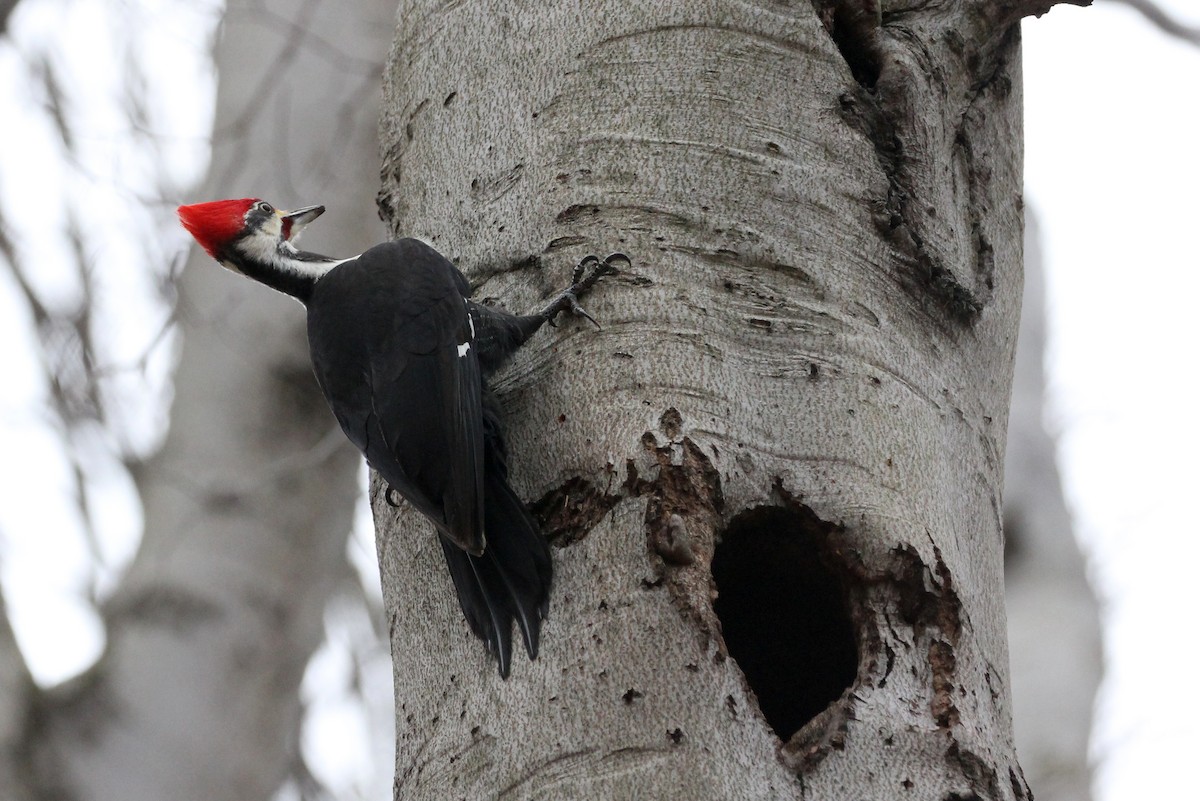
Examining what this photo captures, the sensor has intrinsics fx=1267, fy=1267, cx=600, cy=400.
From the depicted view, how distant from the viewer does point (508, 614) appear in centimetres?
162

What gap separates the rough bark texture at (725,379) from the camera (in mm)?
1527

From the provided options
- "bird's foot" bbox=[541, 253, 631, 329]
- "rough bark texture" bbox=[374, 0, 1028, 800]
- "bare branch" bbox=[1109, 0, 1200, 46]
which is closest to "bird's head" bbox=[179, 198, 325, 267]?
"rough bark texture" bbox=[374, 0, 1028, 800]

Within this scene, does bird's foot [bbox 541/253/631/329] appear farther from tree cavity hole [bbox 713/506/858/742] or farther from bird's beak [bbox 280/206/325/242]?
bird's beak [bbox 280/206/325/242]

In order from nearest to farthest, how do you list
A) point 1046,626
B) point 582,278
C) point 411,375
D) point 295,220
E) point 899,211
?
point 582,278
point 899,211
point 411,375
point 295,220
point 1046,626

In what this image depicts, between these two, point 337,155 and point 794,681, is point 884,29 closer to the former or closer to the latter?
point 794,681

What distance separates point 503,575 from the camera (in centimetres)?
167

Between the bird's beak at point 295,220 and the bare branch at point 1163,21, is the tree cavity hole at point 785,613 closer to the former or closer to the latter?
the bird's beak at point 295,220

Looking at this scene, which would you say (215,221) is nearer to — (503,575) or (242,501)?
(242,501)

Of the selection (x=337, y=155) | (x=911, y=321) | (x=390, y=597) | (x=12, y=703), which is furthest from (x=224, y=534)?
(x=911, y=321)

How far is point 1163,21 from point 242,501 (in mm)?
3690

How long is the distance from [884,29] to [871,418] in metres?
0.81

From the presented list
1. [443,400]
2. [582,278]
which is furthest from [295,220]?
[582,278]

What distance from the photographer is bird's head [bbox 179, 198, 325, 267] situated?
9.82 feet

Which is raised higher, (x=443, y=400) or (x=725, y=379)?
(x=443, y=400)
